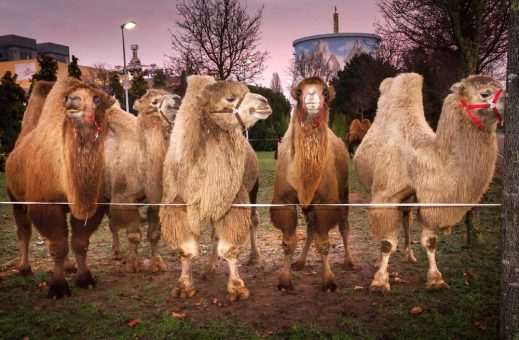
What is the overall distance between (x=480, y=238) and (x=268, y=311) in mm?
3531

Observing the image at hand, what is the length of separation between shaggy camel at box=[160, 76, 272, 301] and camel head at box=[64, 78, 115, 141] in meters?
0.81

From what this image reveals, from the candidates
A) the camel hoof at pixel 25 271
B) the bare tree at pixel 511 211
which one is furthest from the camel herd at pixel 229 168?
the camel hoof at pixel 25 271

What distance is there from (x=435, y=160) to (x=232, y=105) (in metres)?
2.20

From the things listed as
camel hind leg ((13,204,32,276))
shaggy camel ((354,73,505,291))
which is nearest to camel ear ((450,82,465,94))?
shaggy camel ((354,73,505,291))

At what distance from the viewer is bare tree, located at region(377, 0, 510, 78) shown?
6699 mm

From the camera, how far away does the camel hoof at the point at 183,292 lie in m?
A: 5.04

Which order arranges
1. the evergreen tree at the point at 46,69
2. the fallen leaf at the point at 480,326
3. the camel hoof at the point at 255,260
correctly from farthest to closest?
1. the evergreen tree at the point at 46,69
2. the camel hoof at the point at 255,260
3. the fallen leaf at the point at 480,326

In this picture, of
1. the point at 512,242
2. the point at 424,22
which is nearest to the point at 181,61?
the point at 424,22

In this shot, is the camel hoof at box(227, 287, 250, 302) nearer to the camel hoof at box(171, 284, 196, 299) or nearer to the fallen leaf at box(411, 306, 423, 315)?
the camel hoof at box(171, 284, 196, 299)

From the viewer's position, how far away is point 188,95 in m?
Answer: 5.12

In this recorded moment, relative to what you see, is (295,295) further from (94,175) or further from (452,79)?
(452,79)

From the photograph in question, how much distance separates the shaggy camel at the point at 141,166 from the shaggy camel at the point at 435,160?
2547 mm

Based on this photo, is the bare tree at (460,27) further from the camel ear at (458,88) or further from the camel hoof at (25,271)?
the camel hoof at (25,271)

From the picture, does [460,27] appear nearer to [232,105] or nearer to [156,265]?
[232,105]
